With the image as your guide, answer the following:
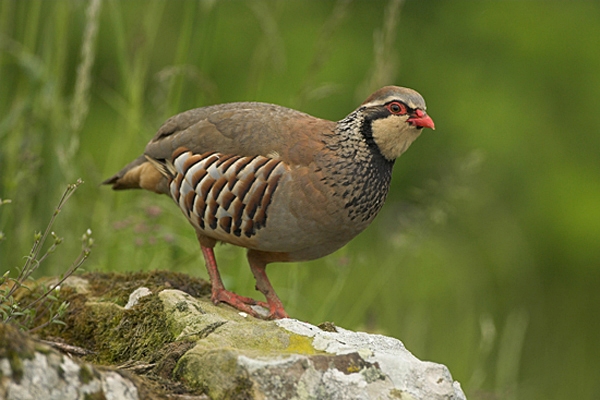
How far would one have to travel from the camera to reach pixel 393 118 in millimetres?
4422

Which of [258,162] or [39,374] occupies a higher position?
[258,162]

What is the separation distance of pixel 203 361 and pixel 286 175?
148 cm

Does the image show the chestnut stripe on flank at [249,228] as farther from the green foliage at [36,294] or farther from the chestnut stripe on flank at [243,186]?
the green foliage at [36,294]

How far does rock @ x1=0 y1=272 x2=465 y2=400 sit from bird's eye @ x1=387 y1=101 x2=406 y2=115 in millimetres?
1202

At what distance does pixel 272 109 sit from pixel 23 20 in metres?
2.20

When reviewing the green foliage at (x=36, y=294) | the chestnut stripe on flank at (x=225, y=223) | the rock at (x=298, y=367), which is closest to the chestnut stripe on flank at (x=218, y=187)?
the chestnut stripe on flank at (x=225, y=223)

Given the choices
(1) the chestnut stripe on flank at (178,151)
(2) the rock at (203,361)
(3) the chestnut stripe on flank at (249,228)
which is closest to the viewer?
(2) the rock at (203,361)

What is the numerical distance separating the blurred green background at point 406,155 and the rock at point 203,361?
1388mm

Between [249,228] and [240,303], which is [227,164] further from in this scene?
[240,303]

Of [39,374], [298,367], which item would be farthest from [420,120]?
[39,374]

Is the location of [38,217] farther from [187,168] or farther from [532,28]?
[532,28]

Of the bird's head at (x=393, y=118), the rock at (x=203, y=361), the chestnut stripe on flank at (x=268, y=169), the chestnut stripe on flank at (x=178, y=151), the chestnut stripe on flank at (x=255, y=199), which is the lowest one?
the rock at (x=203, y=361)

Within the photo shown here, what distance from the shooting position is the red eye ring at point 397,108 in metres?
4.40

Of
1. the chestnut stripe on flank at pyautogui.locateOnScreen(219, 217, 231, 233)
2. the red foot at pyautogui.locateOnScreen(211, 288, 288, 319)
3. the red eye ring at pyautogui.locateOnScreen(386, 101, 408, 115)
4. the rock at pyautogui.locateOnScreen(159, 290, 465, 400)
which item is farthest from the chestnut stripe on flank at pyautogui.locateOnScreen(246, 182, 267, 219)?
the rock at pyautogui.locateOnScreen(159, 290, 465, 400)
